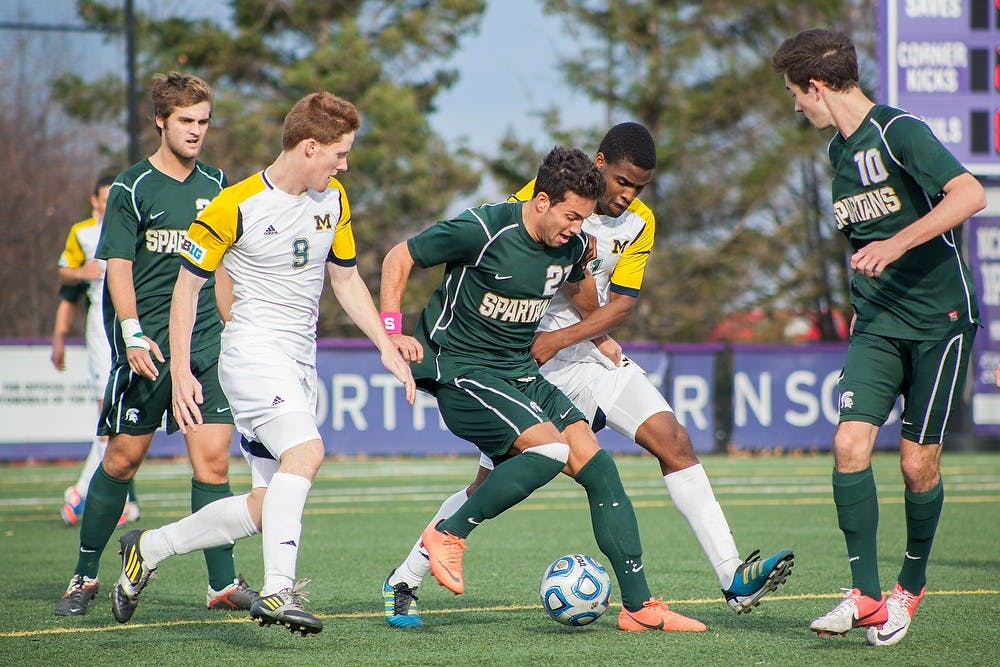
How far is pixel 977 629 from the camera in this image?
5254 mm

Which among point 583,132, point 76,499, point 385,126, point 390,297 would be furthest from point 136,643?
point 583,132

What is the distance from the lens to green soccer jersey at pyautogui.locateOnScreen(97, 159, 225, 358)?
19.7 feet

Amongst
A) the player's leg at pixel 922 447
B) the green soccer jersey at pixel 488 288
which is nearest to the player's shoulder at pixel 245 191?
the green soccer jersey at pixel 488 288

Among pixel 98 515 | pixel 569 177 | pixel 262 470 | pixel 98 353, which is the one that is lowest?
pixel 98 515

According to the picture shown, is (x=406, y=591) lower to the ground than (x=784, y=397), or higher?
lower

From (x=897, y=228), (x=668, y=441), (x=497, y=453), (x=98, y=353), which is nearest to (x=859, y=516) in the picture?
(x=668, y=441)

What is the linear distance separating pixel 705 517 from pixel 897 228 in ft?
5.20

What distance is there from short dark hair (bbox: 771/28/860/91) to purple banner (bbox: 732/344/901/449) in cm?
1317

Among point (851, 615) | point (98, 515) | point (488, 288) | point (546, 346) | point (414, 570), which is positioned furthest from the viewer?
point (98, 515)

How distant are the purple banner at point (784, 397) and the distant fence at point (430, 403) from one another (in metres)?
0.01

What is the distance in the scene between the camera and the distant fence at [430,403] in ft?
52.3

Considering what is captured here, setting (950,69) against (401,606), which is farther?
(950,69)

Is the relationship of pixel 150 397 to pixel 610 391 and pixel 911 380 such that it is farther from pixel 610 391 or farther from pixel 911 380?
pixel 911 380

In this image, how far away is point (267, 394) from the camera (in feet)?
16.7
